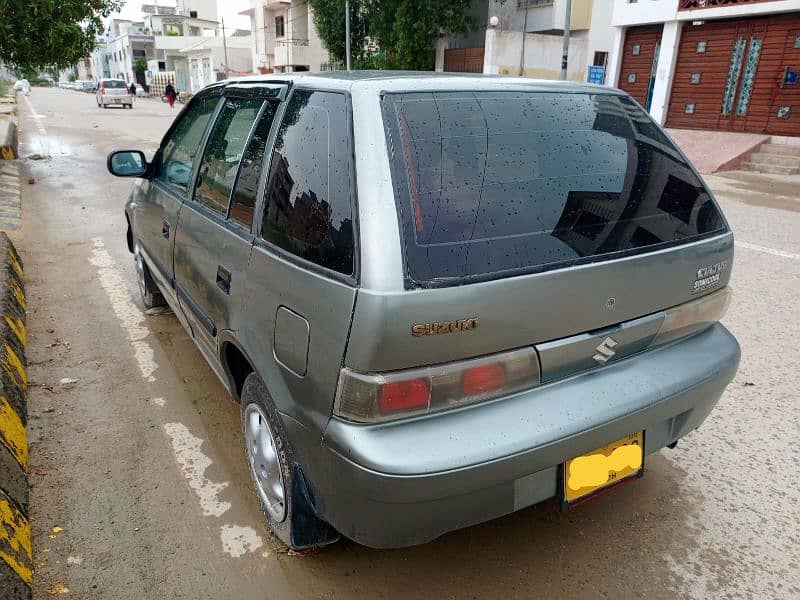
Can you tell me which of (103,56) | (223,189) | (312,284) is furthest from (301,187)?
(103,56)

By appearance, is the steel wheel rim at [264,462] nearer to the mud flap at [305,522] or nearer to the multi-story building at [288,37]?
the mud flap at [305,522]

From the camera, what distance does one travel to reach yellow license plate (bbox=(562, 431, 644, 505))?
1813mm

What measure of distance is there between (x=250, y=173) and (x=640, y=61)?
17498 millimetres

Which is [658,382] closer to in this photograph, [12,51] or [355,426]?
[355,426]

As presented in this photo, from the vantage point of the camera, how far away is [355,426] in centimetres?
158

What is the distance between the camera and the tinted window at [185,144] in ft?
9.82

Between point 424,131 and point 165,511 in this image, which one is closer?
point 424,131

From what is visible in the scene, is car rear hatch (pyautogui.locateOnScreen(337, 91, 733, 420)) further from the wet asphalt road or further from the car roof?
the wet asphalt road

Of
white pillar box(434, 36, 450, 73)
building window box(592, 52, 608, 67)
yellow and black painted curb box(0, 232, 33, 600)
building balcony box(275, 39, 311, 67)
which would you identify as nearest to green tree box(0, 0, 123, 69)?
yellow and black painted curb box(0, 232, 33, 600)

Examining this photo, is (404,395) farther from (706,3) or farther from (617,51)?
(617,51)

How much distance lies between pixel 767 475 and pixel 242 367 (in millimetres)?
2365

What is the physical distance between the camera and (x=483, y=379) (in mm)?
1646

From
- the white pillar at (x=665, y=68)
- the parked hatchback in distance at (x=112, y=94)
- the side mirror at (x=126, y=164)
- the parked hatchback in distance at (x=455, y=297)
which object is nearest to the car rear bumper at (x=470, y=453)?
the parked hatchback in distance at (x=455, y=297)

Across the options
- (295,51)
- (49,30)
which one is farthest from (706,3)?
(295,51)
